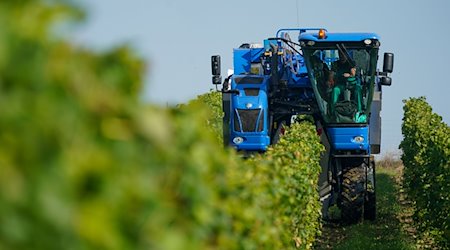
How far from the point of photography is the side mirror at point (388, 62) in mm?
16062

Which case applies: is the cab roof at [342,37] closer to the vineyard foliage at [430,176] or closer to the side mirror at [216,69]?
the vineyard foliage at [430,176]

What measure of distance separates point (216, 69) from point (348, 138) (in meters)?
3.60

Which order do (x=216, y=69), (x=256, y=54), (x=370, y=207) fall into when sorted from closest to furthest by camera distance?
(x=370, y=207) < (x=216, y=69) < (x=256, y=54)

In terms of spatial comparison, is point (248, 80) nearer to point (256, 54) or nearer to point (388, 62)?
point (256, 54)

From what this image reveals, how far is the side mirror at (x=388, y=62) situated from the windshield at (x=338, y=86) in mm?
260

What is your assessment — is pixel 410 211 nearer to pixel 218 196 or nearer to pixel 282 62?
pixel 282 62

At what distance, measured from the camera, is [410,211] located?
66.2 feet

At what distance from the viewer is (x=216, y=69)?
748 inches

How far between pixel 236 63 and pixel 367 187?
13.2 feet

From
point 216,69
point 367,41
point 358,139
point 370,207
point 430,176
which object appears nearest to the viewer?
point 430,176

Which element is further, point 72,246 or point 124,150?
point 124,150

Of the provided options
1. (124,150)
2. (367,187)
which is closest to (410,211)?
(367,187)

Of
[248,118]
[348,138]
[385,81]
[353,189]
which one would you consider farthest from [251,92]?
[353,189]

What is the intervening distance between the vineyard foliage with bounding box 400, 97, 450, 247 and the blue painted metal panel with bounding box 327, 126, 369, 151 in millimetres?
969
